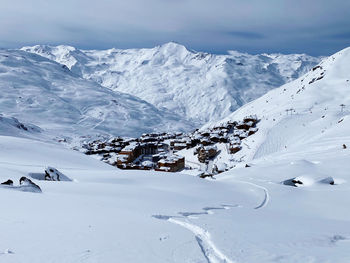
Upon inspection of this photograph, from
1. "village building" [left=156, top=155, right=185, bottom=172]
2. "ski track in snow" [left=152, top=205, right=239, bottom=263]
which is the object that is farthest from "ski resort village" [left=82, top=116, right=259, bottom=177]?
"ski track in snow" [left=152, top=205, right=239, bottom=263]

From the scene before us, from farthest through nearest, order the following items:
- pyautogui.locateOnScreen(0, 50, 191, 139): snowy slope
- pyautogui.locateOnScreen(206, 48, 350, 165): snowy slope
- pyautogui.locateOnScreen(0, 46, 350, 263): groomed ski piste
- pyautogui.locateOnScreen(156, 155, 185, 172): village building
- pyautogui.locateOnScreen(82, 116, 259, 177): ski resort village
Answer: pyautogui.locateOnScreen(0, 50, 191, 139): snowy slope
pyautogui.locateOnScreen(82, 116, 259, 177): ski resort village
pyautogui.locateOnScreen(156, 155, 185, 172): village building
pyautogui.locateOnScreen(206, 48, 350, 165): snowy slope
pyautogui.locateOnScreen(0, 46, 350, 263): groomed ski piste

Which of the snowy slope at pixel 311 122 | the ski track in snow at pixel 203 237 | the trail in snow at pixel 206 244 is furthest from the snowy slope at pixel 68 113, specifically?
the trail in snow at pixel 206 244

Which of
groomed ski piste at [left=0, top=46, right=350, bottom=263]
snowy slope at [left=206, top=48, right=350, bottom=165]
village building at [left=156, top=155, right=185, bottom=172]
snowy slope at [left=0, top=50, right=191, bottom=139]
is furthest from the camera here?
snowy slope at [left=0, top=50, right=191, bottom=139]

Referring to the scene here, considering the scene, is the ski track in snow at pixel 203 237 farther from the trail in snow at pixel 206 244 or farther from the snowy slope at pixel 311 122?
the snowy slope at pixel 311 122

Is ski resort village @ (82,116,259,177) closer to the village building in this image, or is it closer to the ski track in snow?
the village building

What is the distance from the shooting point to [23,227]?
570 centimetres

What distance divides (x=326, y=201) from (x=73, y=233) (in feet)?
37.6

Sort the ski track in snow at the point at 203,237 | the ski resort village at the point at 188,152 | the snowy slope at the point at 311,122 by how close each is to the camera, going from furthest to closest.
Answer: the ski resort village at the point at 188,152 → the snowy slope at the point at 311,122 → the ski track in snow at the point at 203,237

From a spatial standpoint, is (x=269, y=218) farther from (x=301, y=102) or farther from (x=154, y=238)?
(x=301, y=102)

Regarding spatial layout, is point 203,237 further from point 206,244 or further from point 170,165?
point 170,165

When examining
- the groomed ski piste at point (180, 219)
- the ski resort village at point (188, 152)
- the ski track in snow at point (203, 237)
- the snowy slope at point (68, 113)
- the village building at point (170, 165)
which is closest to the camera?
the groomed ski piste at point (180, 219)

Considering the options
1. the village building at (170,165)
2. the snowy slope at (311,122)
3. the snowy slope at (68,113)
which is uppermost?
the snowy slope at (311,122)

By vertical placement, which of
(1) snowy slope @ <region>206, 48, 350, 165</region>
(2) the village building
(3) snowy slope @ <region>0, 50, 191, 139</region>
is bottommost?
(3) snowy slope @ <region>0, 50, 191, 139</region>

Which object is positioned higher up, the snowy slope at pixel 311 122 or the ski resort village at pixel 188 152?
the snowy slope at pixel 311 122
